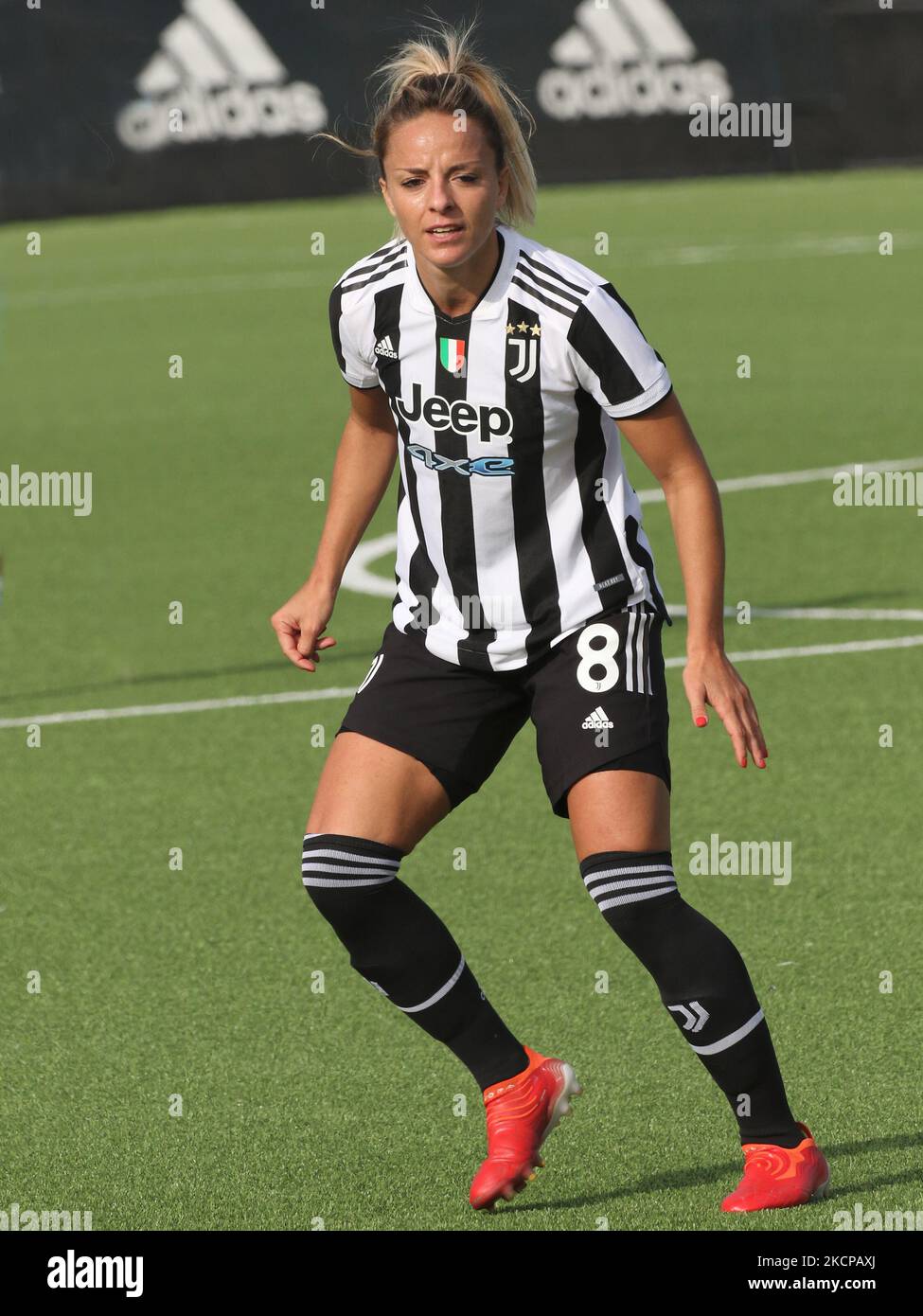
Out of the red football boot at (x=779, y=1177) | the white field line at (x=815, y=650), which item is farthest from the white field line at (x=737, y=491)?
the red football boot at (x=779, y=1177)

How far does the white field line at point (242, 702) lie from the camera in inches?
359

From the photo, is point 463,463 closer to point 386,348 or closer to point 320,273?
point 386,348

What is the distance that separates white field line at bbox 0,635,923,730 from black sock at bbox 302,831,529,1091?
173 inches

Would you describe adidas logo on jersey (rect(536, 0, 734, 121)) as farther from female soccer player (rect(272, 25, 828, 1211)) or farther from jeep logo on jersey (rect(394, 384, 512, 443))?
jeep logo on jersey (rect(394, 384, 512, 443))

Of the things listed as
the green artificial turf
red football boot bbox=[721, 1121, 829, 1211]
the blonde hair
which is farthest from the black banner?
red football boot bbox=[721, 1121, 829, 1211]

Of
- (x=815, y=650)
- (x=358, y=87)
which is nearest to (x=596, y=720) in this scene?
(x=815, y=650)

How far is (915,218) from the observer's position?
1034 inches

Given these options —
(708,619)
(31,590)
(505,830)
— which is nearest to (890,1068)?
(708,619)

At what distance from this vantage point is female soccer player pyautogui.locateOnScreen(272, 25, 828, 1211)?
4512 mm

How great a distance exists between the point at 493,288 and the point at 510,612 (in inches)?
26.5

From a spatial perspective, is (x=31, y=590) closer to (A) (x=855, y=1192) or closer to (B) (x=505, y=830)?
(B) (x=505, y=830)

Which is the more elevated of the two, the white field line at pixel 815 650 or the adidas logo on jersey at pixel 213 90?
the adidas logo on jersey at pixel 213 90

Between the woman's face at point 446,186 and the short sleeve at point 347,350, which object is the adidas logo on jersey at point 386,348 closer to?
the short sleeve at point 347,350

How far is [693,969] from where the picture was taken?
14.7 feet
